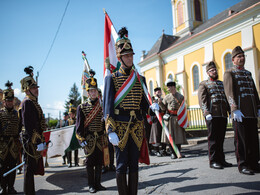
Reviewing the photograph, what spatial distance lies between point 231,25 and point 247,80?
18.4m

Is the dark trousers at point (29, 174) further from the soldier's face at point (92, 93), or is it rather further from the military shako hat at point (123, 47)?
the military shako hat at point (123, 47)

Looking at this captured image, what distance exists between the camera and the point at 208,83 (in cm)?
481

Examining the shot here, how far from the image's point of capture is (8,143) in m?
5.00

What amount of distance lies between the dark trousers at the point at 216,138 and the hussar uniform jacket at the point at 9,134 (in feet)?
14.3

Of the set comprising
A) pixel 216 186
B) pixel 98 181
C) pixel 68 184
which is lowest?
pixel 68 184

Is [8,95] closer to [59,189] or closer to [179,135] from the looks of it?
[59,189]

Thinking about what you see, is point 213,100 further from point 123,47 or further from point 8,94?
point 8,94

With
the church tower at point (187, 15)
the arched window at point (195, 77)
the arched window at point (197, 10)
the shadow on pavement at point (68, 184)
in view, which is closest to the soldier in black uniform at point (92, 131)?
the shadow on pavement at point (68, 184)

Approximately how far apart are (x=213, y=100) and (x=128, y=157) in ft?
8.39

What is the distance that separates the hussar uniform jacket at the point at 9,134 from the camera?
494 cm

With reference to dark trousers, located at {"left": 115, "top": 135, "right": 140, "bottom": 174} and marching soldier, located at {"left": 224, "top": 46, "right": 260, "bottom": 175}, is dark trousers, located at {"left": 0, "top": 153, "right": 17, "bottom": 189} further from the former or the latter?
marching soldier, located at {"left": 224, "top": 46, "right": 260, "bottom": 175}

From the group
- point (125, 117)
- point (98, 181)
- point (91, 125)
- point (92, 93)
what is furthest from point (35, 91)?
point (125, 117)

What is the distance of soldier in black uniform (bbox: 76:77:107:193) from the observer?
4.36 meters

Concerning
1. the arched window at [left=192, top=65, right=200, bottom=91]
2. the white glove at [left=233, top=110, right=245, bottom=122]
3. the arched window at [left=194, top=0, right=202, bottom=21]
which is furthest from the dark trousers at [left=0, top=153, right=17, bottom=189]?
the arched window at [left=194, top=0, right=202, bottom=21]
